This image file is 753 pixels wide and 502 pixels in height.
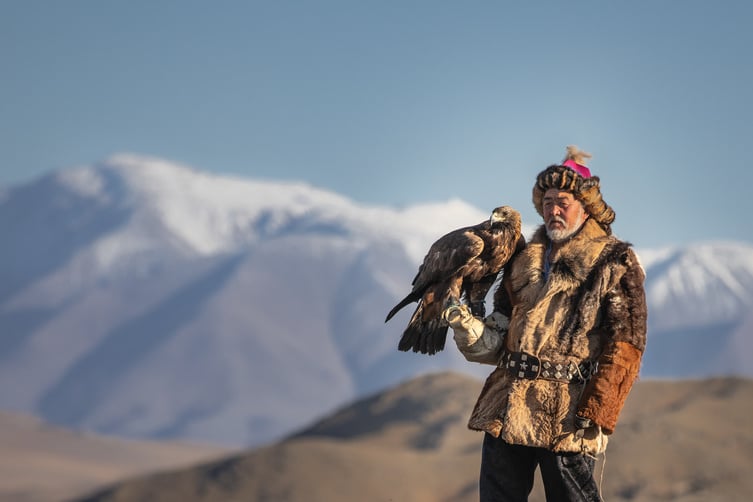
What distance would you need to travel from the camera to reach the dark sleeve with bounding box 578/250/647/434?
4816mm

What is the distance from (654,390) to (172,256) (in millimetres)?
164332

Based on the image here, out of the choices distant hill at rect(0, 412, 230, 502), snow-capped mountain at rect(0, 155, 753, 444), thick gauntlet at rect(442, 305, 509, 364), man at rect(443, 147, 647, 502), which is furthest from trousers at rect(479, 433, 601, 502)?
snow-capped mountain at rect(0, 155, 753, 444)

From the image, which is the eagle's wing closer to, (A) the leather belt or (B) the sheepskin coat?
(B) the sheepskin coat

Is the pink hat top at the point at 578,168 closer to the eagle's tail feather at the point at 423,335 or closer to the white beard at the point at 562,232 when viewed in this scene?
the white beard at the point at 562,232

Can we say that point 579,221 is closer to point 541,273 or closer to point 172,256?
point 541,273

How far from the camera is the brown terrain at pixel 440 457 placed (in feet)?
76.0

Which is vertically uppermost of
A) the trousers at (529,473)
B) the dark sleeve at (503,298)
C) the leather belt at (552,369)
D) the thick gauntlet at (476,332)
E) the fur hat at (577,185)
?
the fur hat at (577,185)

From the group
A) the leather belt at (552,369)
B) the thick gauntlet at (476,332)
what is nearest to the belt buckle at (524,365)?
the leather belt at (552,369)

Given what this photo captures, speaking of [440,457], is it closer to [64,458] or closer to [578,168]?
[578,168]

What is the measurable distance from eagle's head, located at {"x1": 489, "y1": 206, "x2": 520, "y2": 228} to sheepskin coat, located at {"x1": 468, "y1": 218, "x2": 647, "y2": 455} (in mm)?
208

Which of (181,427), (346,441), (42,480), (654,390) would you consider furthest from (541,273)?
(181,427)

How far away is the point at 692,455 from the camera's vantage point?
23.9 meters

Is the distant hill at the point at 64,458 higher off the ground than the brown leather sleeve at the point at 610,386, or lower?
higher

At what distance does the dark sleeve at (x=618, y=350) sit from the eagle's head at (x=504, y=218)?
1.63 ft
